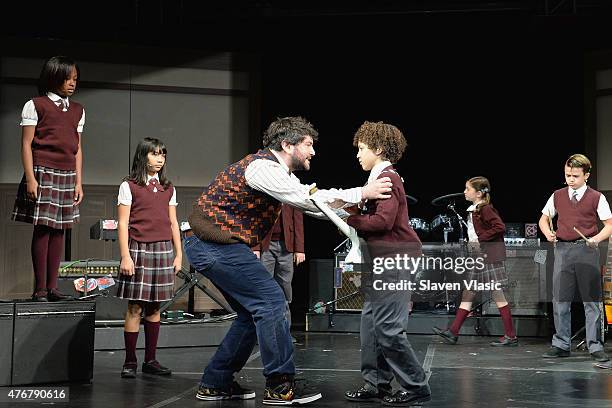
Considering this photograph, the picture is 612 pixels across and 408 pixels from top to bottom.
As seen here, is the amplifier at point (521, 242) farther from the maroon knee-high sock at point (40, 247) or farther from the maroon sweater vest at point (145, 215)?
the maroon knee-high sock at point (40, 247)

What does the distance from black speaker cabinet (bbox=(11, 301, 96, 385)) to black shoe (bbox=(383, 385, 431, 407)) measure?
5.54ft

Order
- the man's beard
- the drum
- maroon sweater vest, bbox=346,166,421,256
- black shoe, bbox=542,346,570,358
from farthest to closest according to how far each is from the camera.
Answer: the drum < black shoe, bbox=542,346,570,358 < the man's beard < maroon sweater vest, bbox=346,166,421,256

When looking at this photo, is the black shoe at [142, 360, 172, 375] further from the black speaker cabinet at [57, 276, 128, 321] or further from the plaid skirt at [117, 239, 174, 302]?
the black speaker cabinet at [57, 276, 128, 321]

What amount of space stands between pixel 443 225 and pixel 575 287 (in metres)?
2.07

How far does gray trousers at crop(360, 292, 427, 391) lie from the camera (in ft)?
12.1

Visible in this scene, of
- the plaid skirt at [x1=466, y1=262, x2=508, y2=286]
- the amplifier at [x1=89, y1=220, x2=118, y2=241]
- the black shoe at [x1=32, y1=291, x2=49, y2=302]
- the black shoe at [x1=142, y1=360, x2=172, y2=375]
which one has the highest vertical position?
the amplifier at [x1=89, y1=220, x2=118, y2=241]

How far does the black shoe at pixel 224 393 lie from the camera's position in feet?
12.6

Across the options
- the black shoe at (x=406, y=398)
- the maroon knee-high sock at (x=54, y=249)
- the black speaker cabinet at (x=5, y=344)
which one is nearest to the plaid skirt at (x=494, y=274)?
the black shoe at (x=406, y=398)

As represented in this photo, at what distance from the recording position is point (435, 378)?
182 inches

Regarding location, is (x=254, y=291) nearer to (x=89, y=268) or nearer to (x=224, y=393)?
(x=224, y=393)

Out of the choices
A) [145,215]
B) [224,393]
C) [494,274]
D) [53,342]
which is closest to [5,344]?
[53,342]

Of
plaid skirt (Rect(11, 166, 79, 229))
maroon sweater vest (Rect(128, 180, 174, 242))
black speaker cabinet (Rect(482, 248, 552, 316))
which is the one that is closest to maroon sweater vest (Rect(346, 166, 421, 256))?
maroon sweater vest (Rect(128, 180, 174, 242))

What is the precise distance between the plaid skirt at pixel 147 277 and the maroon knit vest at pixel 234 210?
0.93 meters

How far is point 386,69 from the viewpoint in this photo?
8.48 metres
